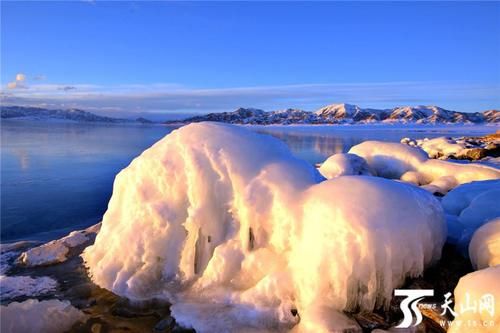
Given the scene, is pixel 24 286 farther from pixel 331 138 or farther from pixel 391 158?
pixel 331 138

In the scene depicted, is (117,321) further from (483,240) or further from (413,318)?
(483,240)

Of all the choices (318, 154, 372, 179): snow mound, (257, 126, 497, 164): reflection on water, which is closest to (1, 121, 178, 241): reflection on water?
(318, 154, 372, 179): snow mound

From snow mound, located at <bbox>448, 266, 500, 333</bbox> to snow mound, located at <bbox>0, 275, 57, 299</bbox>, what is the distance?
16.7 ft

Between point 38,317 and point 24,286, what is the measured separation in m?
1.23

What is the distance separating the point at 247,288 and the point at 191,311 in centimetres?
74

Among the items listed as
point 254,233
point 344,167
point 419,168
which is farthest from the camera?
point 419,168

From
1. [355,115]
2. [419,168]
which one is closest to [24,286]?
[419,168]

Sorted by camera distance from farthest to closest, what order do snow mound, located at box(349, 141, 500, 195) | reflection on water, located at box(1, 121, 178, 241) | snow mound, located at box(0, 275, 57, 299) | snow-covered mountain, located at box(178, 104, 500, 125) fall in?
snow-covered mountain, located at box(178, 104, 500, 125)
snow mound, located at box(349, 141, 500, 195)
reflection on water, located at box(1, 121, 178, 241)
snow mound, located at box(0, 275, 57, 299)

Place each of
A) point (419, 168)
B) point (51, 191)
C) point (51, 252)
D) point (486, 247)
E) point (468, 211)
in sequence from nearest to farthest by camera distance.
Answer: point (486, 247), point (468, 211), point (51, 252), point (419, 168), point (51, 191)

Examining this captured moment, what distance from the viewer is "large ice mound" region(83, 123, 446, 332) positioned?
4.32 metres

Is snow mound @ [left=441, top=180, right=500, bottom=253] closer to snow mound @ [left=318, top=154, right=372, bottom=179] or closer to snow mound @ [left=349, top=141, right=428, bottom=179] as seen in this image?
snow mound @ [left=318, top=154, right=372, bottom=179]

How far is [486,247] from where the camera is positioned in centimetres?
445

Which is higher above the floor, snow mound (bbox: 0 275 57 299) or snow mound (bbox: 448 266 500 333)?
snow mound (bbox: 448 266 500 333)

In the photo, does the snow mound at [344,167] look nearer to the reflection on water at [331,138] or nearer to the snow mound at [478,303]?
the snow mound at [478,303]
